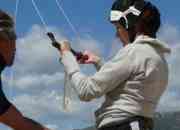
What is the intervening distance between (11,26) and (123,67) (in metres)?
1.45

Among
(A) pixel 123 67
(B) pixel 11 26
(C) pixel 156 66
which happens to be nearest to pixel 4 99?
(B) pixel 11 26

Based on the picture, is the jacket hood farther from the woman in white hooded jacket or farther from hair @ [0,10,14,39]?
hair @ [0,10,14,39]

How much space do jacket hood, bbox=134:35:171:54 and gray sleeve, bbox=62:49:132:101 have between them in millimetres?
385

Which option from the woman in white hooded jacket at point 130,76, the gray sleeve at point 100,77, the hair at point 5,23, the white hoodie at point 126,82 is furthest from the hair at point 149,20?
the hair at point 5,23

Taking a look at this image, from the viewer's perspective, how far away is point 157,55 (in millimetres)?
7594

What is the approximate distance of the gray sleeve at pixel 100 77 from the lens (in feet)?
23.5

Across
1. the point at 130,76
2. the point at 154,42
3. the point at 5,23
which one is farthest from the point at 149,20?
the point at 5,23

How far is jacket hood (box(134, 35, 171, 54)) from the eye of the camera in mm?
7496

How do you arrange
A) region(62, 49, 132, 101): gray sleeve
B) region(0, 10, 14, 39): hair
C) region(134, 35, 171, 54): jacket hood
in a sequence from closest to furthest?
1. region(0, 10, 14, 39): hair
2. region(62, 49, 132, 101): gray sleeve
3. region(134, 35, 171, 54): jacket hood

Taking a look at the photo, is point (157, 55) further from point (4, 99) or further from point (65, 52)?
point (4, 99)

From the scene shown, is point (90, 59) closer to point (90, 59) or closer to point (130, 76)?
point (90, 59)

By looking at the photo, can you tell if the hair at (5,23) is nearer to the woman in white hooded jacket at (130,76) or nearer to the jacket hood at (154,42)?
the woman in white hooded jacket at (130,76)

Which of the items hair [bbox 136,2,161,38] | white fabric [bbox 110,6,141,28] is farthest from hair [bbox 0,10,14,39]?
hair [bbox 136,2,161,38]

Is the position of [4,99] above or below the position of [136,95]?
above
